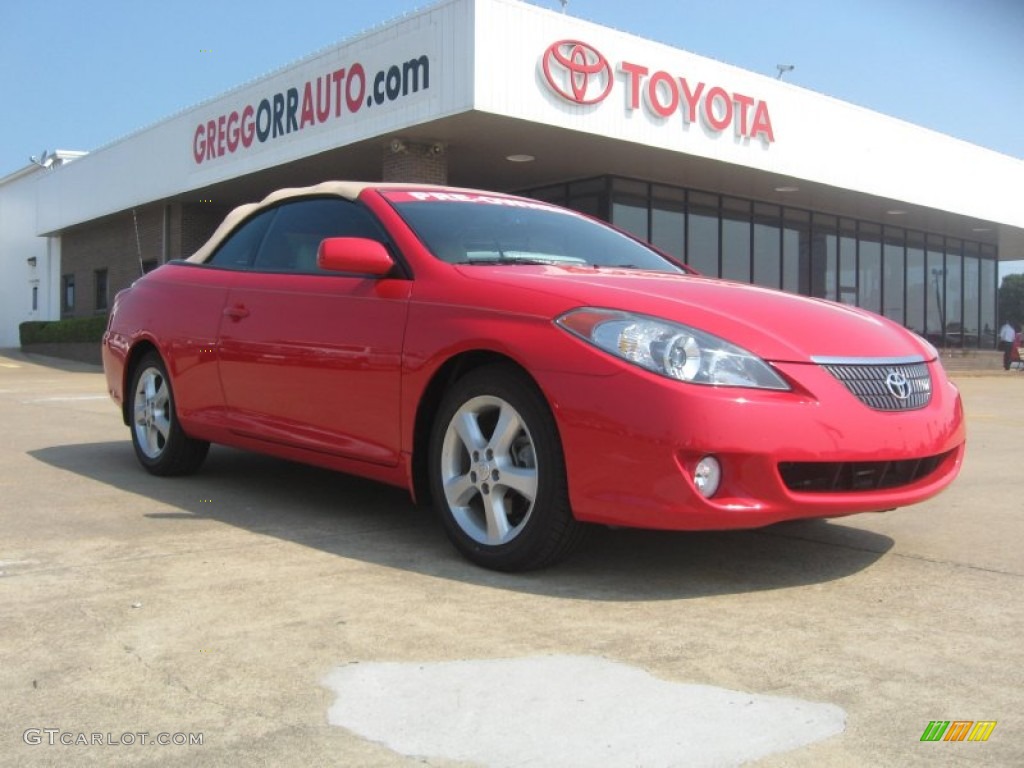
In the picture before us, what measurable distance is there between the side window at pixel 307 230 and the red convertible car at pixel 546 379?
0.01m

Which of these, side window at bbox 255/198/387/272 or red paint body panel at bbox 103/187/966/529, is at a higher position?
side window at bbox 255/198/387/272

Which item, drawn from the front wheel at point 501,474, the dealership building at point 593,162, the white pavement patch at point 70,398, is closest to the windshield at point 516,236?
the front wheel at point 501,474

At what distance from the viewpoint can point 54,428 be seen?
8.16 m

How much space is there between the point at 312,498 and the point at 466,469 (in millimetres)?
1496

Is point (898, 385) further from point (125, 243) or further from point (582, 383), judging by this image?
point (125, 243)

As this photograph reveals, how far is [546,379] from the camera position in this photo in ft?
11.2

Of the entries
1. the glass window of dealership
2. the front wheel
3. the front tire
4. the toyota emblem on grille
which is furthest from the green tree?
the front wheel

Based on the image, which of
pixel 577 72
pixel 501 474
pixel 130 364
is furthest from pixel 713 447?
pixel 577 72

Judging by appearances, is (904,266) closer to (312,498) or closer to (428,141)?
(428,141)

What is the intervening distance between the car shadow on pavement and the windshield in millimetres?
1201

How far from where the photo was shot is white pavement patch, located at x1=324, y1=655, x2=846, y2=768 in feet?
7.07
